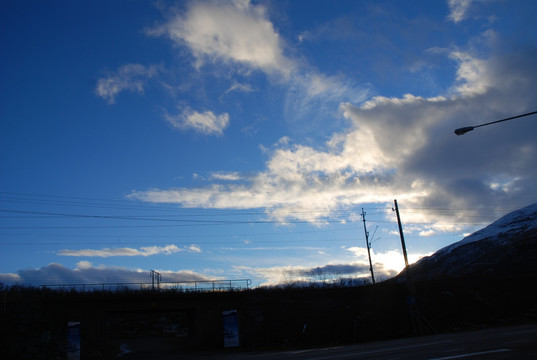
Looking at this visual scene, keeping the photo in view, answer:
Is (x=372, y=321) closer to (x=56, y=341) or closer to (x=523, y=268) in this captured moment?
(x=56, y=341)

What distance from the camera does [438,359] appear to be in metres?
13.6

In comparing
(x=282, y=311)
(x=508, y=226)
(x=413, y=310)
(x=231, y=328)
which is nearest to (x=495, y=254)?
(x=508, y=226)

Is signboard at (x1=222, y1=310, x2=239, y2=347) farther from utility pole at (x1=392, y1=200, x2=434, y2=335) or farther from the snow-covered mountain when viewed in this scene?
the snow-covered mountain

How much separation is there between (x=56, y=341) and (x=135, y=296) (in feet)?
25.5

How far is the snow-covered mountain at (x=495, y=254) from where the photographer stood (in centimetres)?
8150

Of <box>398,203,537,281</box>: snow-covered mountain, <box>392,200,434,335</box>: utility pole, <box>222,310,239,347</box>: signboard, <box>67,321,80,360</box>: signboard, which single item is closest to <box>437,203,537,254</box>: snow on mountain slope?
<box>398,203,537,281</box>: snow-covered mountain

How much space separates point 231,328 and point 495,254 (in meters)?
77.7

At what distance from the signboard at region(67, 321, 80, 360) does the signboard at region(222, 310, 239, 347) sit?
12.3 metres

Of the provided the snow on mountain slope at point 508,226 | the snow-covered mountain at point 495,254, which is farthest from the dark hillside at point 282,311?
the snow on mountain slope at point 508,226

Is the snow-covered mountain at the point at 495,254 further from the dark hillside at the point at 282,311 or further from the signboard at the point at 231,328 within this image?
the signboard at the point at 231,328

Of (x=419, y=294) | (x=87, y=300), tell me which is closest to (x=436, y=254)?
(x=419, y=294)

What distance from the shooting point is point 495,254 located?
297ft

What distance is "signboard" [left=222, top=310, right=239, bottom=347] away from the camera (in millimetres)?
35844

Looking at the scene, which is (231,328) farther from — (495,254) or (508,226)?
(508,226)
